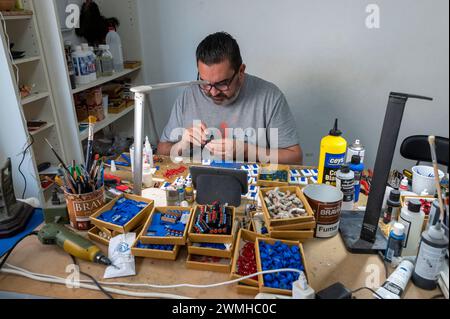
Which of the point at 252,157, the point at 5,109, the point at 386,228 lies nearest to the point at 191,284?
the point at 386,228

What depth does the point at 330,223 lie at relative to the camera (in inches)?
36.8

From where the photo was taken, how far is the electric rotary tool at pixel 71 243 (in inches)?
33.8

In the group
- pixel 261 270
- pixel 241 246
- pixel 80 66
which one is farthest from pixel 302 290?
pixel 80 66

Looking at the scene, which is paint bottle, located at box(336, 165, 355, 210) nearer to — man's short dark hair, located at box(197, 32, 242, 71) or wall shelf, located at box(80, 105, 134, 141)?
man's short dark hair, located at box(197, 32, 242, 71)

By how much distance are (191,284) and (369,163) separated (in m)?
1.87

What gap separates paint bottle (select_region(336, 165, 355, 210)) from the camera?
1.01m

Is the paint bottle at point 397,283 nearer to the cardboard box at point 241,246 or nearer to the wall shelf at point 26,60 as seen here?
the cardboard box at point 241,246

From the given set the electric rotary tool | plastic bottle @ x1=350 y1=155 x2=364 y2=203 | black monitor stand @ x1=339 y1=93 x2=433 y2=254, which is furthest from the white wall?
the electric rotary tool

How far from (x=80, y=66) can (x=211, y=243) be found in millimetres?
1394

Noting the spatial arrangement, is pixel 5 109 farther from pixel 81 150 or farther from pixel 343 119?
pixel 343 119

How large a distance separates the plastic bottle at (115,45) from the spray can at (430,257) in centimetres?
204

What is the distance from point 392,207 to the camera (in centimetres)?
98

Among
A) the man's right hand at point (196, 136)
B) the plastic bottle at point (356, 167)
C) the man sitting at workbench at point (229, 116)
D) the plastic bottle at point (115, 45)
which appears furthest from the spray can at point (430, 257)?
the plastic bottle at point (115, 45)

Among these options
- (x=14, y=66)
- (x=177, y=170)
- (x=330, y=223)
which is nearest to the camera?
(x=330, y=223)
